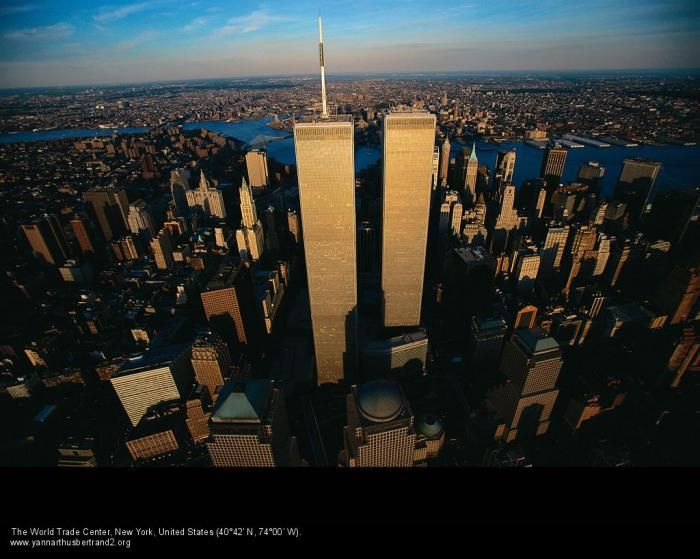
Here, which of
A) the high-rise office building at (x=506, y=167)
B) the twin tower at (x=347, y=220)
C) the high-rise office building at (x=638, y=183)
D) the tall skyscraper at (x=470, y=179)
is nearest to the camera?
the twin tower at (x=347, y=220)

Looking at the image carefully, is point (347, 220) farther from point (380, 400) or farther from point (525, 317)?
point (525, 317)

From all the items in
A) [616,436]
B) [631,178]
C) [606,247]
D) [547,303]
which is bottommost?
[616,436]

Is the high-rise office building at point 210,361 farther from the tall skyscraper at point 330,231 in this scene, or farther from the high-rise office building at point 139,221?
the high-rise office building at point 139,221

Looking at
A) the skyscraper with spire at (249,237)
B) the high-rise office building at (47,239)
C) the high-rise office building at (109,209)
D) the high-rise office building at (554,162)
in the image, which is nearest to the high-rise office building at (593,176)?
the high-rise office building at (554,162)

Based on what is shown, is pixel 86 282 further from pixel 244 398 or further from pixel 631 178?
pixel 631 178

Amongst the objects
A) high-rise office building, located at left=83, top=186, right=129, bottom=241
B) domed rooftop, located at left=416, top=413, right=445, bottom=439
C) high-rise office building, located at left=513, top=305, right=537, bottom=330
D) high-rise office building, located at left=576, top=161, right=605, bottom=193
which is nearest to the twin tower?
domed rooftop, located at left=416, top=413, right=445, bottom=439

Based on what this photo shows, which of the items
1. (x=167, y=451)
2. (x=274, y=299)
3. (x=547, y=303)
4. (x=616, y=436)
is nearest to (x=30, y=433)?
(x=167, y=451)
